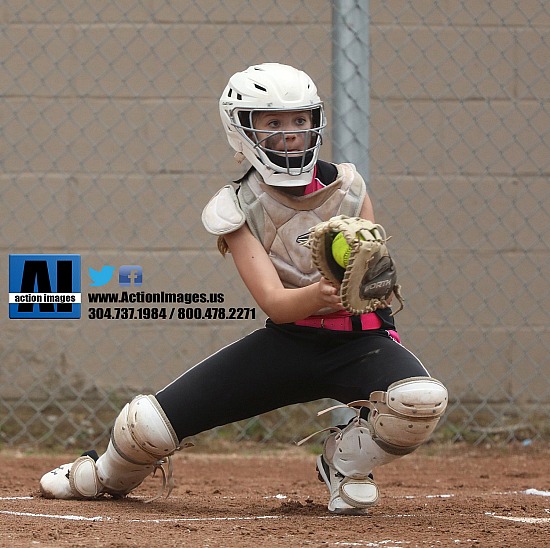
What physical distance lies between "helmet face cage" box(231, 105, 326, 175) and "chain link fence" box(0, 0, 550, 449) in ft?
7.05

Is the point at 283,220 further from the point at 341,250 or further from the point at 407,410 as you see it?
the point at 407,410

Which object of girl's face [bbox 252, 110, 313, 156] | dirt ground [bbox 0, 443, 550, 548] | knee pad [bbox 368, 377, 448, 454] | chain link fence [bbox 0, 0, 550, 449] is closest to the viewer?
dirt ground [bbox 0, 443, 550, 548]

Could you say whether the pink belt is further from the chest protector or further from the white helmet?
the white helmet

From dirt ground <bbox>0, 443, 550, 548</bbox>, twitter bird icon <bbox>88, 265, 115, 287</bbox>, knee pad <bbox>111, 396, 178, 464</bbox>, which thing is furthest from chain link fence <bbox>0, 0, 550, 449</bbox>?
knee pad <bbox>111, 396, 178, 464</bbox>

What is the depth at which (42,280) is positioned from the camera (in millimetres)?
5824

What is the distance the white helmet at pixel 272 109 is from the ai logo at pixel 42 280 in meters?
2.32

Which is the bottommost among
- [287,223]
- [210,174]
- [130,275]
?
[287,223]

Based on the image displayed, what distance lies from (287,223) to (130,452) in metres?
0.92

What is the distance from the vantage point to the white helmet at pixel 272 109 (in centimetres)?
351

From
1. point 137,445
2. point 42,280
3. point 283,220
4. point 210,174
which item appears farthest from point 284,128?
point 42,280

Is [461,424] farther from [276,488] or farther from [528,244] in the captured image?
[276,488]

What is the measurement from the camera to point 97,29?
5.71m

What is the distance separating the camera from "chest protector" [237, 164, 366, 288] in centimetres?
356

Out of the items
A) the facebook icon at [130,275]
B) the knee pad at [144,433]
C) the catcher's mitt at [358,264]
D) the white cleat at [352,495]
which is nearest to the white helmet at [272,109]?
the catcher's mitt at [358,264]
